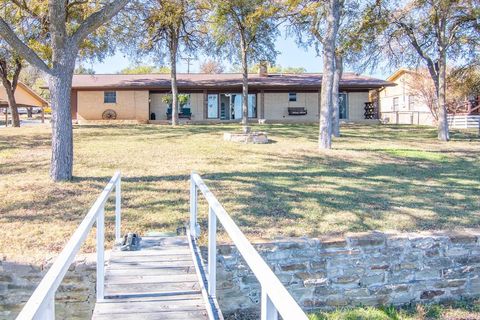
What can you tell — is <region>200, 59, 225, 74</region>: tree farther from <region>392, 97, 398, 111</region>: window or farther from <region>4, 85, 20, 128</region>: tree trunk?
<region>4, 85, 20, 128</region>: tree trunk

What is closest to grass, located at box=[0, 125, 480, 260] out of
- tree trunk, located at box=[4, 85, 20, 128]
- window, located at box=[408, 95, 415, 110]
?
tree trunk, located at box=[4, 85, 20, 128]

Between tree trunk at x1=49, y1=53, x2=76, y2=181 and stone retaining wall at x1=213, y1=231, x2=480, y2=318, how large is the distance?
4.17m

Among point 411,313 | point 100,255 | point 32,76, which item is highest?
point 32,76

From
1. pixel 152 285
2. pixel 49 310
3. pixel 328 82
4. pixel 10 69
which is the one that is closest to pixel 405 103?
pixel 328 82

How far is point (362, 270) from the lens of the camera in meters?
5.31

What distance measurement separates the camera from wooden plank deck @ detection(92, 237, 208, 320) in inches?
142

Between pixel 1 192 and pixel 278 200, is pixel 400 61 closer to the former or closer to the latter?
pixel 278 200

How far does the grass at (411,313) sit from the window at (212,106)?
23342 mm

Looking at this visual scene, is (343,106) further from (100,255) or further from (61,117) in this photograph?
(100,255)

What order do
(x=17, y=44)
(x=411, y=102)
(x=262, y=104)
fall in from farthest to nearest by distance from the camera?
(x=411, y=102)
(x=262, y=104)
(x=17, y=44)

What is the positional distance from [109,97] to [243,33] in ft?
32.5

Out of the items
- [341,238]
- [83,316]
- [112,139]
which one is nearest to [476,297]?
[341,238]

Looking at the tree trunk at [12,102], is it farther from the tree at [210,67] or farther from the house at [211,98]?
the tree at [210,67]

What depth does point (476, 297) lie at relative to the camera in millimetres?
5551
